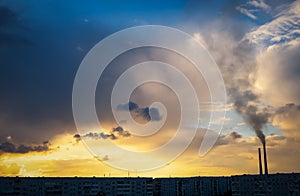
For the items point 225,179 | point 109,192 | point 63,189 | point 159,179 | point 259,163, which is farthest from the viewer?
point 225,179

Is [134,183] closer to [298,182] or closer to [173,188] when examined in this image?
[173,188]

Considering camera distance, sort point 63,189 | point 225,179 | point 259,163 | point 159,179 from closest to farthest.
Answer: point 63,189 < point 259,163 < point 159,179 < point 225,179

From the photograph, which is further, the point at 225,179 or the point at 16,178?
the point at 225,179

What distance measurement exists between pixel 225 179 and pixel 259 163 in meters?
23.0

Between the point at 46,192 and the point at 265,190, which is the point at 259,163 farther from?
the point at 46,192

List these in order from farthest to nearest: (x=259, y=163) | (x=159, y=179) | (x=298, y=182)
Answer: (x=159, y=179) → (x=259, y=163) → (x=298, y=182)

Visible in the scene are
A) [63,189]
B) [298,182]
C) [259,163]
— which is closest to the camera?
[298,182]

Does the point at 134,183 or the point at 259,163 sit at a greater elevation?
the point at 259,163

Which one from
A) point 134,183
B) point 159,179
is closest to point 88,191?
point 134,183

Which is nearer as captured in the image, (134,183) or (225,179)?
(134,183)

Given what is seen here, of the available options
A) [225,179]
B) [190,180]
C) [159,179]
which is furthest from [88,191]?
[225,179]

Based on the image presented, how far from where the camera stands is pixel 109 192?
80688 mm

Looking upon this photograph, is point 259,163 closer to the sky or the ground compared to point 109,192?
closer to the sky

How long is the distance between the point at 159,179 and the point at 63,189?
33350 millimetres
